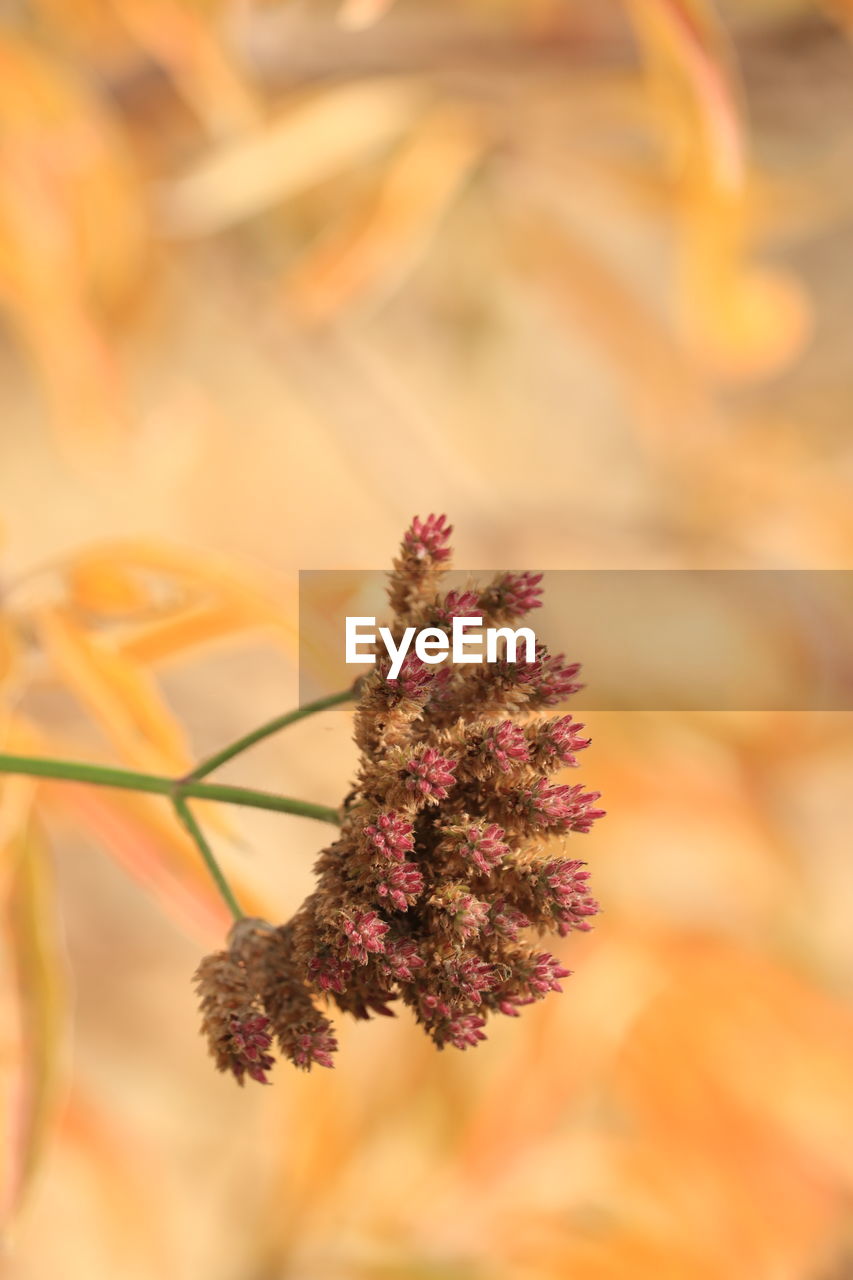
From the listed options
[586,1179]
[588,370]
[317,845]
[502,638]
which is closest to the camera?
[502,638]

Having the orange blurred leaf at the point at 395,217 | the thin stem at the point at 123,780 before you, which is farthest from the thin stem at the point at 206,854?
the orange blurred leaf at the point at 395,217

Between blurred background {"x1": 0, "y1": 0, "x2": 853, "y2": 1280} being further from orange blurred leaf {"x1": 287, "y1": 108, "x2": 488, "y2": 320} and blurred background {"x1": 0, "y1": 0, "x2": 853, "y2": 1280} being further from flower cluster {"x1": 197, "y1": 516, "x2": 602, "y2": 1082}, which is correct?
flower cluster {"x1": 197, "y1": 516, "x2": 602, "y2": 1082}

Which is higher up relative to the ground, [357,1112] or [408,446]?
[408,446]

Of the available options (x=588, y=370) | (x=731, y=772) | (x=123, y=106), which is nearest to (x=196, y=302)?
(x=123, y=106)

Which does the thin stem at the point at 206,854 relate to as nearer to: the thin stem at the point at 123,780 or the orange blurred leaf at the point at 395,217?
the thin stem at the point at 123,780

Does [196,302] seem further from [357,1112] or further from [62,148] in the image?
[357,1112]
